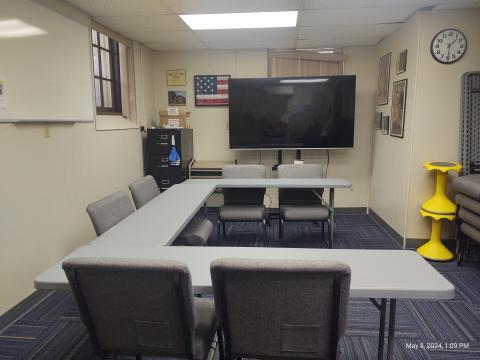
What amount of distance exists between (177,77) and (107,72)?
1.14m

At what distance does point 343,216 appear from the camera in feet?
16.6

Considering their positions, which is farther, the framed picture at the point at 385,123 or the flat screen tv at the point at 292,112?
the flat screen tv at the point at 292,112

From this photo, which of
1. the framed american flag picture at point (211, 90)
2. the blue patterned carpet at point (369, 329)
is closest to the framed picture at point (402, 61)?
the blue patterned carpet at point (369, 329)

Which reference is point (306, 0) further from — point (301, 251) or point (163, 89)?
point (163, 89)

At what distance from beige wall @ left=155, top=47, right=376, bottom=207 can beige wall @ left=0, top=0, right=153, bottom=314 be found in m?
1.60

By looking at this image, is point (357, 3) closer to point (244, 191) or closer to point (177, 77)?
point (244, 191)

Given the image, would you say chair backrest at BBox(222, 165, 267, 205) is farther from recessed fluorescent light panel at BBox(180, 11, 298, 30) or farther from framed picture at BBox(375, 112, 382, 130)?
framed picture at BBox(375, 112, 382, 130)

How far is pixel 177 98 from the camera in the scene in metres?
5.10

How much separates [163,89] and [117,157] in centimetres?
160

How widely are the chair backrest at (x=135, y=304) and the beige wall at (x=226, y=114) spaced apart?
3.84m

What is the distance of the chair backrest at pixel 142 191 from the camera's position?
284 centimetres

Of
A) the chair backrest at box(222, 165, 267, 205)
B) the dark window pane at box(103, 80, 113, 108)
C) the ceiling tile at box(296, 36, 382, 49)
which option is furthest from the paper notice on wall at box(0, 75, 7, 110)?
the ceiling tile at box(296, 36, 382, 49)

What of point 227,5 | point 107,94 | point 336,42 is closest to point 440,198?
point 336,42

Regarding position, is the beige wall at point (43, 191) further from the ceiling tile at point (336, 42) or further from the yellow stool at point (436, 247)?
Result: the yellow stool at point (436, 247)
